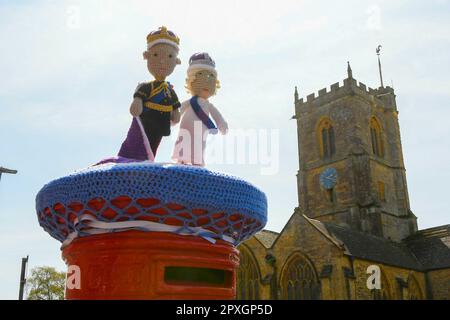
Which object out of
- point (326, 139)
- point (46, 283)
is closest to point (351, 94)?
point (326, 139)

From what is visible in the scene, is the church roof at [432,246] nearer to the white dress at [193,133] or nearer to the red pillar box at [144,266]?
the white dress at [193,133]

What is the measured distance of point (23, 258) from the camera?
19.6 metres

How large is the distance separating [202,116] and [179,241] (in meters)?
1.40

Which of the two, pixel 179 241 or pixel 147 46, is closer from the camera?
pixel 179 241

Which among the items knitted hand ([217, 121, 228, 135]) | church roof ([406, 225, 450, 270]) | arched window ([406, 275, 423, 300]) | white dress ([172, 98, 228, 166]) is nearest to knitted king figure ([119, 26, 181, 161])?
white dress ([172, 98, 228, 166])

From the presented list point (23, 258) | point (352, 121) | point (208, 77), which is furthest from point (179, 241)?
point (352, 121)

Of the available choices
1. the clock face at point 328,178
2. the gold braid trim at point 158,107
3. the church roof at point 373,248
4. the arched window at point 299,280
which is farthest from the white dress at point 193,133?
the clock face at point 328,178

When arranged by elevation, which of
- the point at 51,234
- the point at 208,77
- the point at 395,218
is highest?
the point at 395,218

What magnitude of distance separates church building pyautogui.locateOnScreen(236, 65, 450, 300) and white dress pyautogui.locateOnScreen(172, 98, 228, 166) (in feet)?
65.9

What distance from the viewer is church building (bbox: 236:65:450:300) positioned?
2675cm

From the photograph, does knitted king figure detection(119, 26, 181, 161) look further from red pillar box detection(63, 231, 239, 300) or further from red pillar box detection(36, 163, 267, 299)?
Result: red pillar box detection(63, 231, 239, 300)

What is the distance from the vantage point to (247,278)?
28.8 meters
